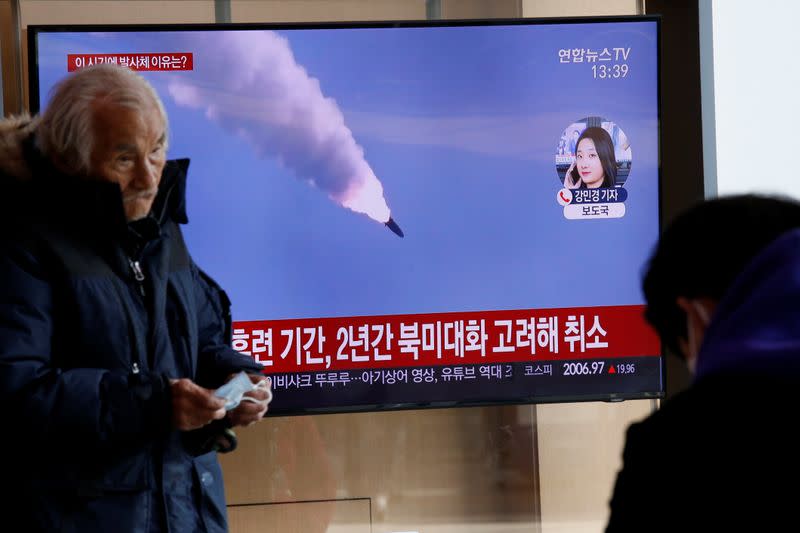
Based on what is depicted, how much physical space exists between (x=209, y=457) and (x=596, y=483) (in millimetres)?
Result: 1873

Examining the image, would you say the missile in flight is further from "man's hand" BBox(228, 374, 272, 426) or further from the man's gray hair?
the man's gray hair

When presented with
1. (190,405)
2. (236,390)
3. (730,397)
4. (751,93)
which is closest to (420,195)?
(751,93)

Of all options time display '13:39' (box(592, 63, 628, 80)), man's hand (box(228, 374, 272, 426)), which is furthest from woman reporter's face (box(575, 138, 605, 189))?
man's hand (box(228, 374, 272, 426))

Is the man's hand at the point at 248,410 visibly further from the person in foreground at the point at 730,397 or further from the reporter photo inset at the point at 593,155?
the reporter photo inset at the point at 593,155

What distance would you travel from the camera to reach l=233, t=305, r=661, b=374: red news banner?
11.1 ft

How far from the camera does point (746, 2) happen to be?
3730 millimetres

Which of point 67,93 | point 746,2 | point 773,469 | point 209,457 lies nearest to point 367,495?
point 209,457

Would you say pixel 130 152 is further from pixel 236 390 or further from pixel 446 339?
pixel 446 339

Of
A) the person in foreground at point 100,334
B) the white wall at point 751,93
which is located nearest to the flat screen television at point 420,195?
the white wall at point 751,93

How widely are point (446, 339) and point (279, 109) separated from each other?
0.93 m

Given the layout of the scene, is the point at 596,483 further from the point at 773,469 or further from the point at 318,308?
the point at 773,469

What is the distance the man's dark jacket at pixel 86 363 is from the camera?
1948 mm

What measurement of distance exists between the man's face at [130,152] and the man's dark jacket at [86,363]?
0.23ft

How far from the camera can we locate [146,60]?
10.9ft
